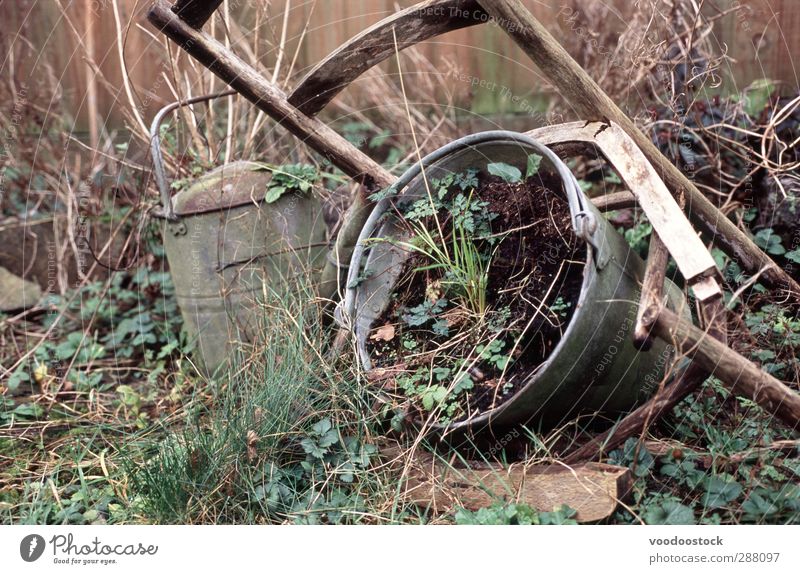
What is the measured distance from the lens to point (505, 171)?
193 cm

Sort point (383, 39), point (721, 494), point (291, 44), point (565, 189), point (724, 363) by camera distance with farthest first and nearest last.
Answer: point (291, 44) → point (383, 39) → point (565, 189) → point (721, 494) → point (724, 363)

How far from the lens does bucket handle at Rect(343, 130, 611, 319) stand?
1642mm

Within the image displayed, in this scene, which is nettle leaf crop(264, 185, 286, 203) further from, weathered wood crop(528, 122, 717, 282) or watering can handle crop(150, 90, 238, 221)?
weathered wood crop(528, 122, 717, 282)

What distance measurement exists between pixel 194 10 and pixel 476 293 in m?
1.16

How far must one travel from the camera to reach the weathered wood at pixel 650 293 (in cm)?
154

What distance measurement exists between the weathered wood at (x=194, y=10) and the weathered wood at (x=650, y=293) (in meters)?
1.41

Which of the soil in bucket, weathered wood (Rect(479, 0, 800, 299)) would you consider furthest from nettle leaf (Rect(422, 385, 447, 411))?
weathered wood (Rect(479, 0, 800, 299))

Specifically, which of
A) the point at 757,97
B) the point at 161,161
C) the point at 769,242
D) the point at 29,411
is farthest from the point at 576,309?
the point at 29,411

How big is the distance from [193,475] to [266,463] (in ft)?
0.59

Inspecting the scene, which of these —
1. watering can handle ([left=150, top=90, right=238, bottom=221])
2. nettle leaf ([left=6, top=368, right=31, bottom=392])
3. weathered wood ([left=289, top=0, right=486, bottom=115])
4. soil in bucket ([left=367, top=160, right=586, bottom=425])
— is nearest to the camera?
soil in bucket ([left=367, top=160, right=586, bottom=425])

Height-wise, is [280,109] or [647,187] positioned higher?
[280,109]

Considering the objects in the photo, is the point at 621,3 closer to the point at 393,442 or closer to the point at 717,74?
the point at 717,74

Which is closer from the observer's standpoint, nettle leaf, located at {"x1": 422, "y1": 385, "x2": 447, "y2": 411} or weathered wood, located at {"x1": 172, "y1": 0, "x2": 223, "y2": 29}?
nettle leaf, located at {"x1": 422, "y1": 385, "x2": 447, "y2": 411}

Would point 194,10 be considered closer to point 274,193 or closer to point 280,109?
point 280,109
